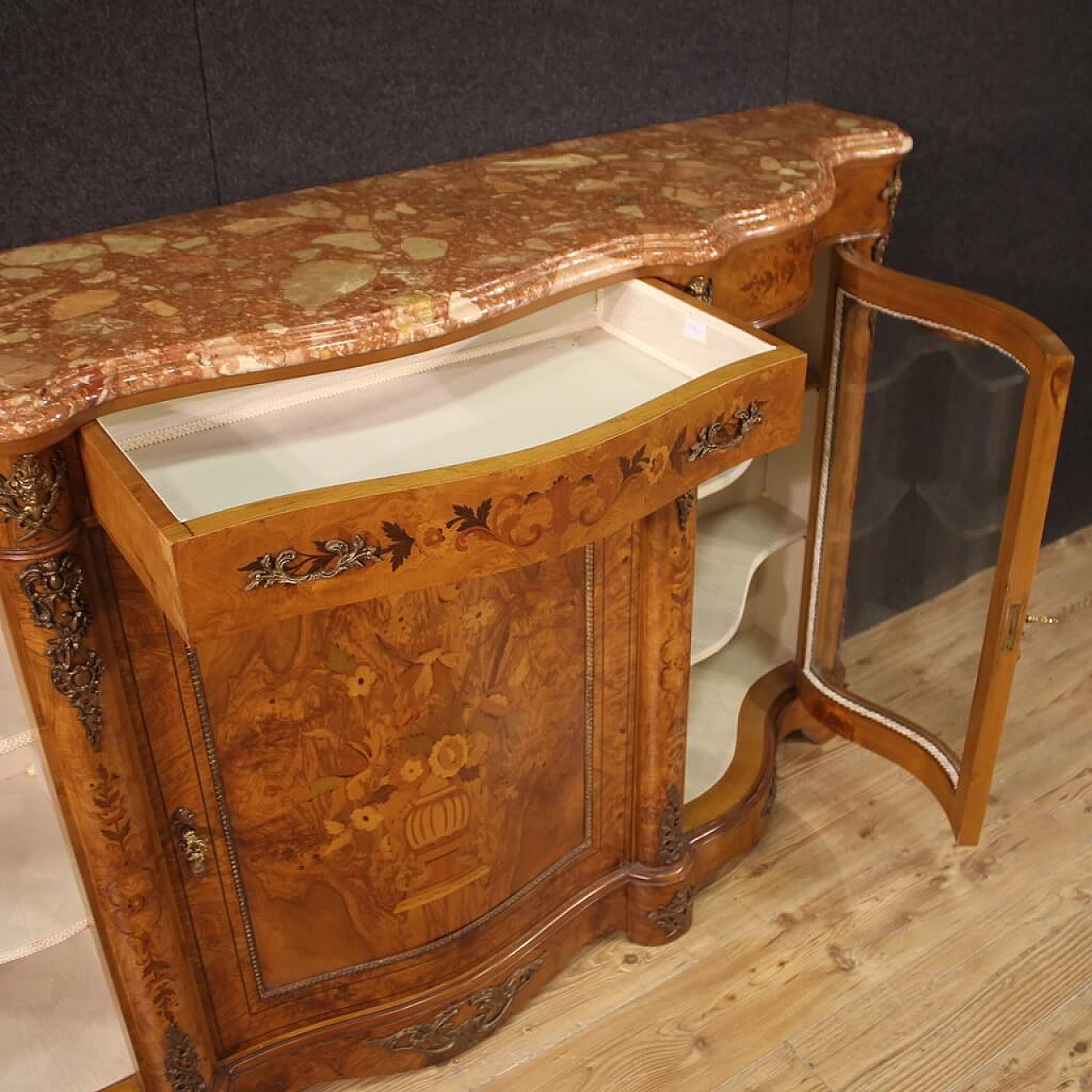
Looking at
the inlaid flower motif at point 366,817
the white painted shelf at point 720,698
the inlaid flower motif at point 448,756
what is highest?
the inlaid flower motif at point 448,756

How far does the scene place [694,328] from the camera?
1.33 metres

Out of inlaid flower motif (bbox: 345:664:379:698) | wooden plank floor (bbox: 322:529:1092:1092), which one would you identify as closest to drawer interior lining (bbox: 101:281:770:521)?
inlaid flower motif (bbox: 345:664:379:698)

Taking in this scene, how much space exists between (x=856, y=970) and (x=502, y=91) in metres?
1.29

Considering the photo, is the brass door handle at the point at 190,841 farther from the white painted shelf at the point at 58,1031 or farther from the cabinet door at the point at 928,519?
the cabinet door at the point at 928,519

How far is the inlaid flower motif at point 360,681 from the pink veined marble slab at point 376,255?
13.7 inches

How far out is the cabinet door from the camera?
1.48 meters

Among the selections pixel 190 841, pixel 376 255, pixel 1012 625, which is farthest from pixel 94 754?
pixel 1012 625

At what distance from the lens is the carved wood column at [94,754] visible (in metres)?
1.08

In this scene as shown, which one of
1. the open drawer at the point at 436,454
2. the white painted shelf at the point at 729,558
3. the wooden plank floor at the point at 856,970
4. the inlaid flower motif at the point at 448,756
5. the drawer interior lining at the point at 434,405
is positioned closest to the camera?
the open drawer at the point at 436,454

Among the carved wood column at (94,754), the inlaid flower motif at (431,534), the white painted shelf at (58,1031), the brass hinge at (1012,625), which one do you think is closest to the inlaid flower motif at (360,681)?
the carved wood column at (94,754)

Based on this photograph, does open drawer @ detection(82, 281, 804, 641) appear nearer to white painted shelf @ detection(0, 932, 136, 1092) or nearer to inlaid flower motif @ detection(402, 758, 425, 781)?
inlaid flower motif @ detection(402, 758, 425, 781)

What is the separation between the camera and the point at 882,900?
6.16 ft

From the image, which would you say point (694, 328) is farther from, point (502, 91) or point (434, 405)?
point (502, 91)

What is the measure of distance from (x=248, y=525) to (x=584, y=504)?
0.30 meters
